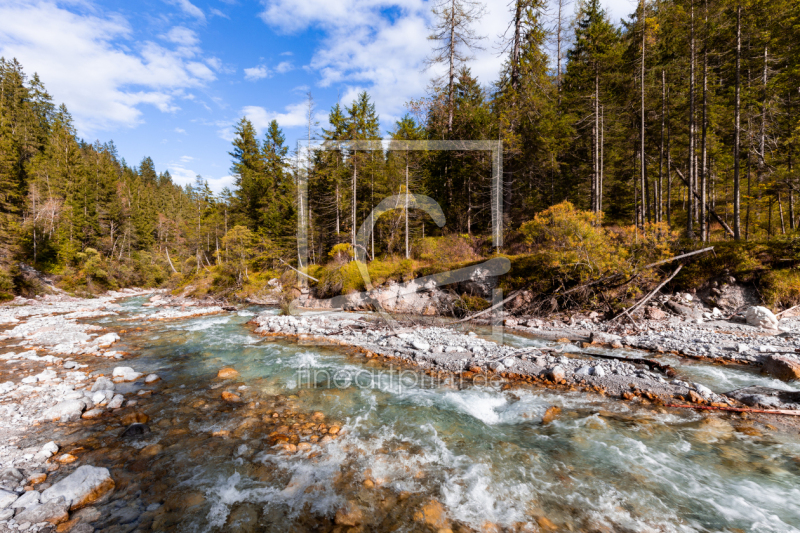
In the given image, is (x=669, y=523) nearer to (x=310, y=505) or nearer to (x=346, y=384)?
(x=310, y=505)

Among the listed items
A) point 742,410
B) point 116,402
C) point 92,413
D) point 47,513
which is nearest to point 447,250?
point 742,410

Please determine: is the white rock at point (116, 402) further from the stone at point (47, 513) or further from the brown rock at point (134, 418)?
the stone at point (47, 513)

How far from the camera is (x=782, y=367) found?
6.44 metres

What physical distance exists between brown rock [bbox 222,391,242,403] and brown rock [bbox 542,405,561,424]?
6516mm

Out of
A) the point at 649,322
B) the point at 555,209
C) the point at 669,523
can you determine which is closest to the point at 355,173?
the point at 555,209

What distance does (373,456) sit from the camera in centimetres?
478

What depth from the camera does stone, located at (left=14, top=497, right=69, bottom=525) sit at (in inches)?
133

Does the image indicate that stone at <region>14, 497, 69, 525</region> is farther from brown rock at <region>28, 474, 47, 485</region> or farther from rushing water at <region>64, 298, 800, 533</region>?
brown rock at <region>28, 474, 47, 485</region>

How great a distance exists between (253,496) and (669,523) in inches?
205

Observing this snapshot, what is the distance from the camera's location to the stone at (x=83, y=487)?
3.68m

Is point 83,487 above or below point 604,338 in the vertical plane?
below

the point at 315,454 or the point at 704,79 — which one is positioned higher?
the point at 704,79

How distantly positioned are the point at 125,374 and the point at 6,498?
4877 mm

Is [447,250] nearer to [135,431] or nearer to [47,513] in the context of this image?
[135,431]
